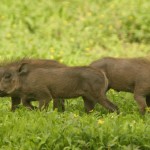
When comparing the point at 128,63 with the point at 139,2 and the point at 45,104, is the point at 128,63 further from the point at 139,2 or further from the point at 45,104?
the point at 139,2

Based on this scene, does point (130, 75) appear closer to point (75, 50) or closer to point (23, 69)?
point (23, 69)

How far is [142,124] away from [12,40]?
6.65 m

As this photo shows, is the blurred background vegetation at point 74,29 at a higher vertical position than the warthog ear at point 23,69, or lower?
lower

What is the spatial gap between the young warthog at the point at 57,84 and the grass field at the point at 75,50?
27 cm

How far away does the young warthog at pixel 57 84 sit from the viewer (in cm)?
1045

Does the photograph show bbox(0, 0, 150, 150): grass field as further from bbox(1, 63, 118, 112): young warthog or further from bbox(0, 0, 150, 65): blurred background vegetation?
bbox(1, 63, 118, 112): young warthog

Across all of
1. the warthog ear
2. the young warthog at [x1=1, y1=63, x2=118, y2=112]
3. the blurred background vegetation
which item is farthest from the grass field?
the warthog ear

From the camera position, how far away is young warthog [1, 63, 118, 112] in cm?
1045

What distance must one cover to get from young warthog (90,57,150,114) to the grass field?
0.32m

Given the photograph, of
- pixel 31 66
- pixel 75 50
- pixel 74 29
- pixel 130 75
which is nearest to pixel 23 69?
pixel 31 66

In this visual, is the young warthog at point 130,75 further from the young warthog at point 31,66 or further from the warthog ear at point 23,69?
the warthog ear at point 23,69

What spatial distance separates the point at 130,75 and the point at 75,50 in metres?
4.59

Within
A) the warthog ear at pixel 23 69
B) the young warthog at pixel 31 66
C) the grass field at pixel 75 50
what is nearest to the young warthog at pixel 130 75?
the grass field at pixel 75 50

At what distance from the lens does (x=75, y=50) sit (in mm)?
15227
